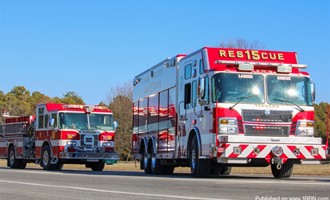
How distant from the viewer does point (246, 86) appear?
17188 mm

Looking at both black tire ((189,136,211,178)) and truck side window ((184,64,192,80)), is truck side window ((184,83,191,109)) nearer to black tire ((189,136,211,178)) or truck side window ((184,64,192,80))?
truck side window ((184,64,192,80))

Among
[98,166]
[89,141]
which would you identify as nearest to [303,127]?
[89,141]

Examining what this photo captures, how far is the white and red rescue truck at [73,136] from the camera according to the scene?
2755 centimetres

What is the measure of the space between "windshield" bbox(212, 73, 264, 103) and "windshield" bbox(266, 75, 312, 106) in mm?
299

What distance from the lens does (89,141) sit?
2803 centimetres

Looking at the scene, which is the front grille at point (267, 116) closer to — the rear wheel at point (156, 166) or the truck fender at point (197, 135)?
the truck fender at point (197, 135)

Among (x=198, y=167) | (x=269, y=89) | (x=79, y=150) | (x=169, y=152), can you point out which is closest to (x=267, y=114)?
(x=269, y=89)

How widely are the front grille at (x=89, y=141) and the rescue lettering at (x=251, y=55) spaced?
11743 mm

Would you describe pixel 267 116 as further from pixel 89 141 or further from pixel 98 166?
pixel 98 166

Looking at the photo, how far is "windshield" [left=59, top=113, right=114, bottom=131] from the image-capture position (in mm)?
27859

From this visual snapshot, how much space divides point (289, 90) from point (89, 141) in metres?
12.6

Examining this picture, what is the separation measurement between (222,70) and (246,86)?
30.9 inches

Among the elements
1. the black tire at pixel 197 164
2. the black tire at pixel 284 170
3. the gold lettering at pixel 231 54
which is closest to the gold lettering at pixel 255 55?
the gold lettering at pixel 231 54

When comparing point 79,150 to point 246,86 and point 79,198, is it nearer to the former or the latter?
point 246,86
